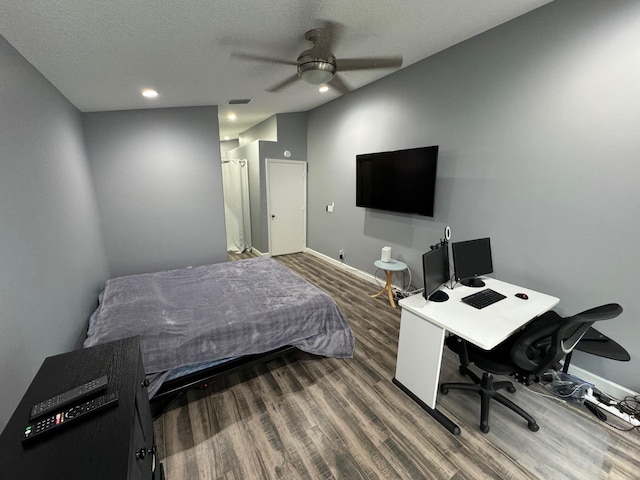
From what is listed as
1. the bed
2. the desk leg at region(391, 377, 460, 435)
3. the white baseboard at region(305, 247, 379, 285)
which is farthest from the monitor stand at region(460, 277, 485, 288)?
the white baseboard at region(305, 247, 379, 285)

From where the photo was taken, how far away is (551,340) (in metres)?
1.48

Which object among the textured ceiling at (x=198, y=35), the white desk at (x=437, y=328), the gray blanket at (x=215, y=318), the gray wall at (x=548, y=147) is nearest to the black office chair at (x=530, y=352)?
the white desk at (x=437, y=328)

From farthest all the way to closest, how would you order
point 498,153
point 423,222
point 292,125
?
1. point 292,125
2. point 423,222
3. point 498,153

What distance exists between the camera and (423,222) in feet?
10.6

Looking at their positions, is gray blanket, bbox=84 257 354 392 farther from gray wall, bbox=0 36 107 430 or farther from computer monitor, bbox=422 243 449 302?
computer monitor, bbox=422 243 449 302

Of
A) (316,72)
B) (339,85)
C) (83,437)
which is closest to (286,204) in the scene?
(339,85)

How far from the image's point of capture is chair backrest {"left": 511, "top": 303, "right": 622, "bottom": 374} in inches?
53.9

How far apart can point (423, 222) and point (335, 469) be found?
2.61 m

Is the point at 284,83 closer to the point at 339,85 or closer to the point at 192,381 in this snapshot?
the point at 339,85

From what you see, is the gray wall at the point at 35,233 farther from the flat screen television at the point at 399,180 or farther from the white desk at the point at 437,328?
the flat screen television at the point at 399,180

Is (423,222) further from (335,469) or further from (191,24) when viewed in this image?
(191,24)

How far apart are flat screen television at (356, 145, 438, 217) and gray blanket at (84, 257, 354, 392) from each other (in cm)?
163

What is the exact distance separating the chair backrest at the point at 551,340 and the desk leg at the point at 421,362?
0.43 m

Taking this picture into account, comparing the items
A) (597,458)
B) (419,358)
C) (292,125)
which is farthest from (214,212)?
(597,458)
